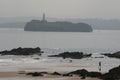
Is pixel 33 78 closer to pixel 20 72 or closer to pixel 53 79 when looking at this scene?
pixel 53 79

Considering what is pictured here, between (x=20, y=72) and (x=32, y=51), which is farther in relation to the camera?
(x=32, y=51)

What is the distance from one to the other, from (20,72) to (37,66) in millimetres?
6736

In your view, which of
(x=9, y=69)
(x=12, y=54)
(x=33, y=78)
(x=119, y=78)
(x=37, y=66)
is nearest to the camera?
(x=119, y=78)

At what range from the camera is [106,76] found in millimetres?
34562

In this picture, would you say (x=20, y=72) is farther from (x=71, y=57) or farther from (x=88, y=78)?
(x=71, y=57)

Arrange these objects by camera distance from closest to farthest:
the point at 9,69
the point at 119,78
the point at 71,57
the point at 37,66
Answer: the point at 119,78 → the point at 9,69 → the point at 37,66 → the point at 71,57

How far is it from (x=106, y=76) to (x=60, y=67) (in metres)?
11.7

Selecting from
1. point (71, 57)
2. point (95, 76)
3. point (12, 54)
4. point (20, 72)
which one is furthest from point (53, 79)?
point (12, 54)

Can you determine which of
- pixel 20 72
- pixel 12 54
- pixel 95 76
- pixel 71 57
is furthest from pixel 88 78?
pixel 12 54

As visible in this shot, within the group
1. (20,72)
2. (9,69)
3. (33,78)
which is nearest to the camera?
(33,78)

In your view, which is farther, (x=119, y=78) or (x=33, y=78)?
(x=33, y=78)

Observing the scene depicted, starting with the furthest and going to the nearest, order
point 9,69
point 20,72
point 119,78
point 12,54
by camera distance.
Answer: point 12,54, point 9,69, point 20,72, point 119,78

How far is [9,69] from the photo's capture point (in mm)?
43312

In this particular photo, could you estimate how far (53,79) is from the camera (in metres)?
35.0
